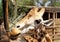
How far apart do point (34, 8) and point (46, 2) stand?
1.27 m

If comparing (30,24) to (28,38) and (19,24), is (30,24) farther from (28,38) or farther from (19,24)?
(28,38)

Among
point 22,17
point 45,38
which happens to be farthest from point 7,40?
point 22,17

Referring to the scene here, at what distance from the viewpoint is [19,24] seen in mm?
3975

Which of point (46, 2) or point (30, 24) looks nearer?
point (30, 24)

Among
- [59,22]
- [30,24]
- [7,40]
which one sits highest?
[7,40]

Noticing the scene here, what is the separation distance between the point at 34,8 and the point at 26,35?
5.21 feet

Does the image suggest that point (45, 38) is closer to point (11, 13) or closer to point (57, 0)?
point (11, 13)

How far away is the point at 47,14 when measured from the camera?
5477 millimetres

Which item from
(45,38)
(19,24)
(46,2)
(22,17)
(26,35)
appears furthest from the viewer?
(46,2)

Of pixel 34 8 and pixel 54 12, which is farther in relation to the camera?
pixel 54 12

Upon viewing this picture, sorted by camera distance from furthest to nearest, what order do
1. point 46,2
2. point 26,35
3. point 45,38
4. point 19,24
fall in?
1. point 46,2
2. point 19,24
3. point 45,38
4. point 26,35

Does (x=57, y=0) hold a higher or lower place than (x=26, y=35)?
higher

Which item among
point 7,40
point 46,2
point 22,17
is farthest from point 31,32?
point 46,2

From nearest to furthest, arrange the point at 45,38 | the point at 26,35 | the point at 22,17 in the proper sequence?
the point at 26,35 → the point at 45,38 → the point at 22,17
